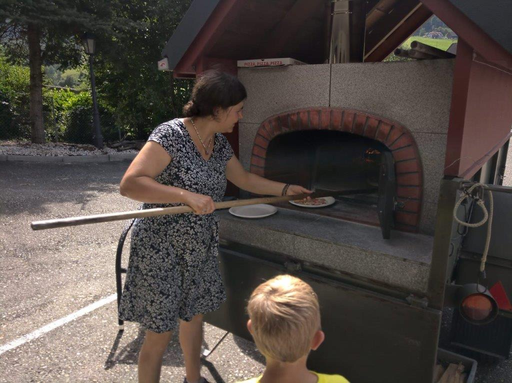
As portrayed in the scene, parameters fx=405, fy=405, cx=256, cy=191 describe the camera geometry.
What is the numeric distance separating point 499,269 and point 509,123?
93.6 inches

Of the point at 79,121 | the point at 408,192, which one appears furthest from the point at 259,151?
the point at 79,121

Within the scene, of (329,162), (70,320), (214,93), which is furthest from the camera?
(329,162)

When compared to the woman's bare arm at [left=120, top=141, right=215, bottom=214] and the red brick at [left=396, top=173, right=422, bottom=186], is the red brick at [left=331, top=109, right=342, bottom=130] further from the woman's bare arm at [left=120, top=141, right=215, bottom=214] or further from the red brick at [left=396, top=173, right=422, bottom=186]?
the woman's bare arm at [left=120, top=141, right=215, bottom=214]

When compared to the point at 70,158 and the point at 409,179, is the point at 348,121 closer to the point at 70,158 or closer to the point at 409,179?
the point at 409,179

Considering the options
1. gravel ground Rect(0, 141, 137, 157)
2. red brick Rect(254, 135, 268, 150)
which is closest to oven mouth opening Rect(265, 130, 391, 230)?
red brick Rect(254, 135, 268, 150)

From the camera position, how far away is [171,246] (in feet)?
7.46

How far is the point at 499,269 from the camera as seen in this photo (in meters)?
2.68

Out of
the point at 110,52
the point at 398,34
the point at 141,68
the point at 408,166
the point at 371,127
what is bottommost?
the point at 408,166

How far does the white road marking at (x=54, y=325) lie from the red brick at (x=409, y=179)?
291 centimetres

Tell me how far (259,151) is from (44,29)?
10.7m

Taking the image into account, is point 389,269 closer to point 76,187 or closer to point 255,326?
point 255,326

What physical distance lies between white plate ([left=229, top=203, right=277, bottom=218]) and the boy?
1.67 metres

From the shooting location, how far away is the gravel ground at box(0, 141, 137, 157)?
38.1 feet

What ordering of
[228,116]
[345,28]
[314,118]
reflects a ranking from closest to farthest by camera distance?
[228,116]
[314,118]
[345,28]
